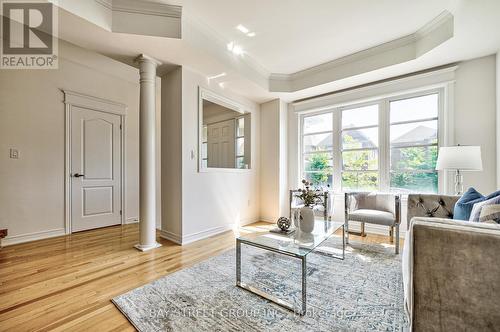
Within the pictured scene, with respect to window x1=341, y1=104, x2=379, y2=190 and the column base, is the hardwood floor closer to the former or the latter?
the column base

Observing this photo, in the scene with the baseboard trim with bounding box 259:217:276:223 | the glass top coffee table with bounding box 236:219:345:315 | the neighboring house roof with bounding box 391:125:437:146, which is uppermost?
the neighboring house roof with bounding box 391:125:437:146

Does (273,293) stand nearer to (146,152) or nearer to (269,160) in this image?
(146,152)

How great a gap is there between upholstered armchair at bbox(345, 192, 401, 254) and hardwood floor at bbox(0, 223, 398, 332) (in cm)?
53

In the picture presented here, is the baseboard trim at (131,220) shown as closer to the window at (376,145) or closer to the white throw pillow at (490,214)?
the window at (376,145)

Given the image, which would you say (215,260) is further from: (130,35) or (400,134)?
(400,134)

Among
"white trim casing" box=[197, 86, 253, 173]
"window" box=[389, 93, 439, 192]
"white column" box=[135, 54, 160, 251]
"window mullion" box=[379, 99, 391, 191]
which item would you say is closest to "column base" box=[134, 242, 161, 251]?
"white column" box=[135, 54, 160, 251]

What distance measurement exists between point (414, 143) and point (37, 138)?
5.59 meters

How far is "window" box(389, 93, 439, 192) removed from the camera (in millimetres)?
3207

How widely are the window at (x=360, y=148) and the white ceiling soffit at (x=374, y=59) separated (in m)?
0.78

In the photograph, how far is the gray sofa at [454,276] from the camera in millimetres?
981

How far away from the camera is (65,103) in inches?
134

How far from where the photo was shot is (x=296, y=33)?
9.20 feet

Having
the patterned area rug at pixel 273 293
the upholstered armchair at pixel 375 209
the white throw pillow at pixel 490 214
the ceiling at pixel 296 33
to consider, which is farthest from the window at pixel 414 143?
the white throw pillow at pixel 490 214

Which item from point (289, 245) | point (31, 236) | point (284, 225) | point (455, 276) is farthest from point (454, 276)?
point (31, 236)
